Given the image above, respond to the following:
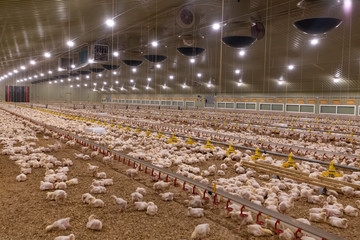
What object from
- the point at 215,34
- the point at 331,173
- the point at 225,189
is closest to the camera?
the point at 225,189

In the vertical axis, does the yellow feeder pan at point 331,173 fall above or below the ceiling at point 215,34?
below

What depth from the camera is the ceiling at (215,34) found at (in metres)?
9.58

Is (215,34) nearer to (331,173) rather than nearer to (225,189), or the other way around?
(331,173)

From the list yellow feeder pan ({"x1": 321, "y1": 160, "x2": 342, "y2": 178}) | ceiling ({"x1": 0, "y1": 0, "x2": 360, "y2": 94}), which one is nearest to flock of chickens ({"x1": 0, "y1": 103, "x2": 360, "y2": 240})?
yellow feeder pan ({"x1": 321, "y1": 160, "x2": 342, "y2": 178})

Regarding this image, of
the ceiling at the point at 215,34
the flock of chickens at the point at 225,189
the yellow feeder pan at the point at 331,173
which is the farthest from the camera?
the ceiling at the point at 215,34

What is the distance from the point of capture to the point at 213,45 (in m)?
17.2

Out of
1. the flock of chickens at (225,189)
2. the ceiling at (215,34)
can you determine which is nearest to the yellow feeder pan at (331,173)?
the flock of chickens at (225,189)

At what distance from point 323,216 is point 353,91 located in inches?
833

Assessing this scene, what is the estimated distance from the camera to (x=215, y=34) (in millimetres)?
14461

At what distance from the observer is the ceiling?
958 centimetres

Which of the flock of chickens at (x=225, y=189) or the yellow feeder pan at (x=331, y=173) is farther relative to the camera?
Result: the yellow feeder pan at (x=331, y=173)

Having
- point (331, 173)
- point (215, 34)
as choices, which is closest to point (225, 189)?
point (331, 173)

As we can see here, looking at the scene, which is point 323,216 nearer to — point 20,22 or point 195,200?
point 195,200

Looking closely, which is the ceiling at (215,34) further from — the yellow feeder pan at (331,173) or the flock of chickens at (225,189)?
the yellow feeder pan at (331,173)
